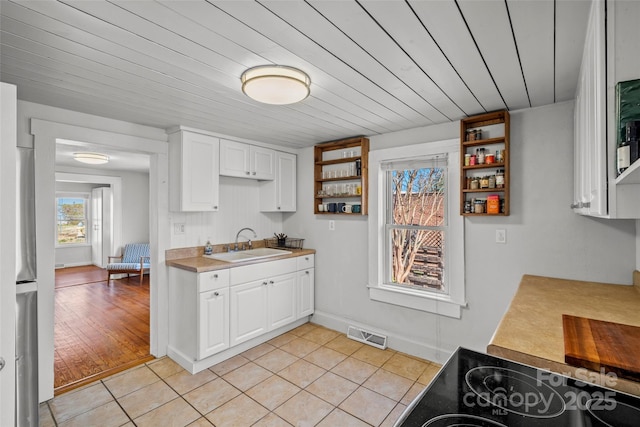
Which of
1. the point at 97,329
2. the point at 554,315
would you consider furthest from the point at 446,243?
the point at 97,329

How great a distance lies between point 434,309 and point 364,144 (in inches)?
70.0

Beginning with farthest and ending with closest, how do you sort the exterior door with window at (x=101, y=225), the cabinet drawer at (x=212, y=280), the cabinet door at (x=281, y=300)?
the exterior door with window at (x=101, y=225)
the cabinet door at (x=281, y=300)
the cabinet drawer at (x=212, y=280)

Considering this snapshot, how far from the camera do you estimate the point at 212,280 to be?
2.77 m

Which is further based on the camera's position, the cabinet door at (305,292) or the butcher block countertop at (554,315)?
the cabinet door at (305,292)

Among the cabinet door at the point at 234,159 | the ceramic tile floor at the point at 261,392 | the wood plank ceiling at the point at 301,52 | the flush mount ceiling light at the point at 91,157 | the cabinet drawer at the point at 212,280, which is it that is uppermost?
the flush mount ceiling light at the point at 91,157

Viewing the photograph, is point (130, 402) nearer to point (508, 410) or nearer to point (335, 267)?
point (335, 267)

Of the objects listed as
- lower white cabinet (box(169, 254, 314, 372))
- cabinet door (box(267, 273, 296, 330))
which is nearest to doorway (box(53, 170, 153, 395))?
lower white cabinet (box(169, 254, 314, 372))

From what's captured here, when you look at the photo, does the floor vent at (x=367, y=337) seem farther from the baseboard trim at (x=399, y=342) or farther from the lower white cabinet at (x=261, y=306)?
the lower white cabinet at (x=261, y=306)

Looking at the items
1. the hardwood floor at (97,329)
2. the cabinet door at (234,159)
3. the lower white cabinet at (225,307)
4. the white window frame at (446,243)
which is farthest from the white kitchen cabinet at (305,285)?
the hardwood floor at (97,329)

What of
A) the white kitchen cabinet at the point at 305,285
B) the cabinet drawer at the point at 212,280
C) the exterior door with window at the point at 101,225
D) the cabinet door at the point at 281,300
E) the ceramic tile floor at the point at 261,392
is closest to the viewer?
the ceramic tile floor at the point at 261,392

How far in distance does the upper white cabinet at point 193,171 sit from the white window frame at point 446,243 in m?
1.63

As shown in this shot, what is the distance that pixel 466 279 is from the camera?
277 cm

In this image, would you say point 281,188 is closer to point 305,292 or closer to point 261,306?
point 305,292

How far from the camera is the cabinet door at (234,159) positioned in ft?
10.6
